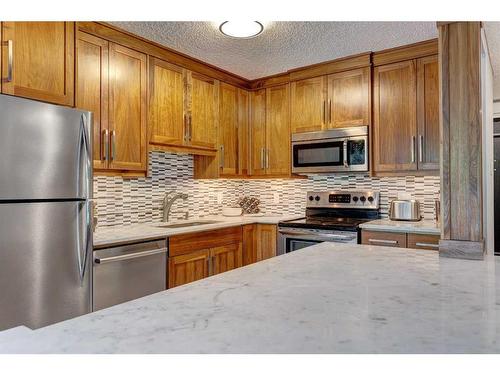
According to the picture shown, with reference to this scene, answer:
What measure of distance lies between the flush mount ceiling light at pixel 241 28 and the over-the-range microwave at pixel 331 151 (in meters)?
1.20

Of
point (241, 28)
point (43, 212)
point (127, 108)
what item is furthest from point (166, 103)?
point (43, 212)

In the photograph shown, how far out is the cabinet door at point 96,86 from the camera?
2.45m

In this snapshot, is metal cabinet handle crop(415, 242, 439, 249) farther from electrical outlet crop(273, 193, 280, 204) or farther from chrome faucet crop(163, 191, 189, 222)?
chrome faucet crop(163, 191, 189, 222)

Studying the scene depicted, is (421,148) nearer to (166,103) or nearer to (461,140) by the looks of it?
(461,140)

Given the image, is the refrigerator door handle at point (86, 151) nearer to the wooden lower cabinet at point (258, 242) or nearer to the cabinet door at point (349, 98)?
the wooden lower cabinet at point (258, 242)

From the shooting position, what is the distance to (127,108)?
2730 mm

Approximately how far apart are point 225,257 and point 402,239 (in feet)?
4.66

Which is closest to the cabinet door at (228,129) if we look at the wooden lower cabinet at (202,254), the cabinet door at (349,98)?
the wooden lower cabinet at (202,254)

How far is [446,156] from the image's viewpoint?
1.44 m

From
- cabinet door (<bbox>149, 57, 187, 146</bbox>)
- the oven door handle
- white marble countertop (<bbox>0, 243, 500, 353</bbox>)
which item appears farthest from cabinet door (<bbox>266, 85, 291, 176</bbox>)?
white marble countertop (<bbox>0, 243, 500, 353</bbox>)

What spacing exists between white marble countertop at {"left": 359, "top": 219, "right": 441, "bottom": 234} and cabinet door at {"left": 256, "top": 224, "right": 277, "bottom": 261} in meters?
0.84
